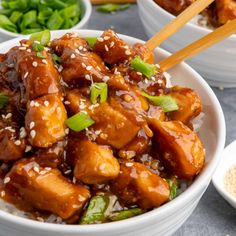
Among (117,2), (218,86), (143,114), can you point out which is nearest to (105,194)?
(143,114)

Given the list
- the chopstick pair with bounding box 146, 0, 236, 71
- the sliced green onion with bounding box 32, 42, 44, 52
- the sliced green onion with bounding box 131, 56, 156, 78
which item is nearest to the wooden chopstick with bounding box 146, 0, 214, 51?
the chopstick pair with bounding box 146, 0, 236, 71

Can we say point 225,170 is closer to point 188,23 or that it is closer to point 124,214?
point 188,23

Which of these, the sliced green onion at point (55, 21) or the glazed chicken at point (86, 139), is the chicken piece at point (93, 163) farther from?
the sliced green onion at point (55, 21)

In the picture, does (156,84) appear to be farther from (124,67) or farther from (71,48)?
(71,48)

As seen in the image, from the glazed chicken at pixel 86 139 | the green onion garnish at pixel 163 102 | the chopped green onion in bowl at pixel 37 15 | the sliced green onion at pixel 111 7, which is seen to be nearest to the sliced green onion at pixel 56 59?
the glazed chicken at pixel 86 139

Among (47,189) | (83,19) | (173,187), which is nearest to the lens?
(47,189)

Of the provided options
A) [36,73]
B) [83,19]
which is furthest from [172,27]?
[83,19]

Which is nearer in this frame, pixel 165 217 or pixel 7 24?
pixel 165 217
